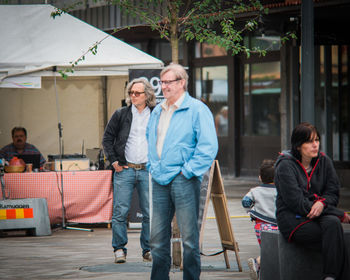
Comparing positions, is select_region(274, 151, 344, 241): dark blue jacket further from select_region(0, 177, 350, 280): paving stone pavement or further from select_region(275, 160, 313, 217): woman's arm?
select_region(0, 177, 350, 280): paving stone pavement

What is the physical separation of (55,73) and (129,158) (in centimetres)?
331

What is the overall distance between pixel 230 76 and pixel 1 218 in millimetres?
9532

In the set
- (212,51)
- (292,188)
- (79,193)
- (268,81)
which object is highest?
(212,51)

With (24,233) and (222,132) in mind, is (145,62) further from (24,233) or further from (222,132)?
(222,132)

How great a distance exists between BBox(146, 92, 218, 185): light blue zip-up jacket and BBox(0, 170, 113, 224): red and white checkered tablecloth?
4.99m

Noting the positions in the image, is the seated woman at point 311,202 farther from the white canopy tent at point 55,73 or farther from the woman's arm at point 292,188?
the white canopy tent at point 55,73

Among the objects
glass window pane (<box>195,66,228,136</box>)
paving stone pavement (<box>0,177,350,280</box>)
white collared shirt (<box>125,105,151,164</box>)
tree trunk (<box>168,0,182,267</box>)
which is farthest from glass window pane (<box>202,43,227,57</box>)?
tree trunk (<box>168,0,182,267</box>)

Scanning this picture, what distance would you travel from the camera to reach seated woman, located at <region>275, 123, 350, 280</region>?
5566 mm

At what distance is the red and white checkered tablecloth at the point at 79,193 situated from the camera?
10.7 metres

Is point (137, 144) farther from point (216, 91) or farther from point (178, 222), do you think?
point (216, 91)

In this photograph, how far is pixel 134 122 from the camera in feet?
Answer: 26.4

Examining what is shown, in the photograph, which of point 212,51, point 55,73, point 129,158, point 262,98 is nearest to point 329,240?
point 129,158

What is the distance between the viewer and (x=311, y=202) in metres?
5.70

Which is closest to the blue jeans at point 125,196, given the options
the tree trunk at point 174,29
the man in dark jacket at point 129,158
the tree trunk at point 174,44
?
the man in dark jacket at point 129,158
